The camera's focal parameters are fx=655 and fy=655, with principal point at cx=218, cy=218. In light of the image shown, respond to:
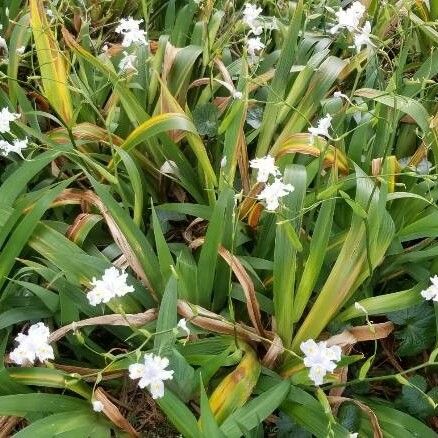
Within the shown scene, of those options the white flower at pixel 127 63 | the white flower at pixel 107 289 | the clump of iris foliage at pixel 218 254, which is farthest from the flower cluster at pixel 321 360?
the white flower at pixel 127 63

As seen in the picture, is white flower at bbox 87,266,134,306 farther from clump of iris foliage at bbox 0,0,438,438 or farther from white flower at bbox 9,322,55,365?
white flower at bbox 9,322,55,365

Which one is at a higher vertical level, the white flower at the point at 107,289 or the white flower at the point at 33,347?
the white flower at the point at 107,289

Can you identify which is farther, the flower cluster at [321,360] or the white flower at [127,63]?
the white flower at [127,63]

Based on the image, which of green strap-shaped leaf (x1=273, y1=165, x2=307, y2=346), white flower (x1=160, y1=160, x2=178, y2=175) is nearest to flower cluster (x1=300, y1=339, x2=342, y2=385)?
green strap-shaped leaf (x1=273, y1=165, x2=307, y2=346)

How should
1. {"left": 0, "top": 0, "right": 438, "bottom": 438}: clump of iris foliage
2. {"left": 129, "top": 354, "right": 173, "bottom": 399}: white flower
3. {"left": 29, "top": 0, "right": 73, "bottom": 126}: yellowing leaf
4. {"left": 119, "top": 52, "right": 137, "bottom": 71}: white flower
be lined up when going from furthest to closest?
1. {"left": 29, "top": 0, "right": 73, "bottom": 126}: yellowing leaf
2. {"left": 119, "top": 52, "right": 137, "bottom": 71}: white flower
3. {"left": 0, "top": 0, "right": 438, "bottom": 438}: clump of iris foliage
4. {"left": 129, "top": 354, "right": 173, "bottom": 399}: white flower

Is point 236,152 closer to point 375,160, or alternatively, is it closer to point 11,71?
point 375,160

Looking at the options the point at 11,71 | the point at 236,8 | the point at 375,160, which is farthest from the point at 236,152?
the point at 236,8

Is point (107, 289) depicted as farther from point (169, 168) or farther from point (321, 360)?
point (169, 168)

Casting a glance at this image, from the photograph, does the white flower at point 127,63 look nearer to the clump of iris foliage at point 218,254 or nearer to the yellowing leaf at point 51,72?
the clump of iris foliage at point 218,254
